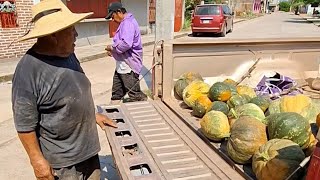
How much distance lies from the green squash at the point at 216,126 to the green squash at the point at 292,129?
38cm

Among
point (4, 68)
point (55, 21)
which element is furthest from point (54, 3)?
point (4, 68)

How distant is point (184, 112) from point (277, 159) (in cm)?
142

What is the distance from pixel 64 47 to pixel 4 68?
25.9 ft

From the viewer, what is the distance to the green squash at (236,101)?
3.13 metres

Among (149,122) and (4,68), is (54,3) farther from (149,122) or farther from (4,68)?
(4,68)

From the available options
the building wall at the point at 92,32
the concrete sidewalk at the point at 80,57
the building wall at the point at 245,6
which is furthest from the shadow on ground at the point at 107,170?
the building wall at the point at 245,6

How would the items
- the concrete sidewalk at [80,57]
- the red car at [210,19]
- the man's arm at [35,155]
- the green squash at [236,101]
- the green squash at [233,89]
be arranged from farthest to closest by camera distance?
1. the red car at [210,19]
2. the concrete sidewalk at [80,57]
3. the green squash at [233,89]
4. the green squash at [236,101]
5. the man's arm at [35,155]

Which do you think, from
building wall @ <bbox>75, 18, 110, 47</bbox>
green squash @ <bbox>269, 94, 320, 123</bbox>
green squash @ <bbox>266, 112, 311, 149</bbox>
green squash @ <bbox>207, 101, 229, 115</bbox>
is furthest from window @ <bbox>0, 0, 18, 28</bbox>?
green squash @ <bbox>266, 112, 311, 149</bbox>

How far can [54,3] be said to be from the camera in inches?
88.3

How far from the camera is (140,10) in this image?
1806 centimetres

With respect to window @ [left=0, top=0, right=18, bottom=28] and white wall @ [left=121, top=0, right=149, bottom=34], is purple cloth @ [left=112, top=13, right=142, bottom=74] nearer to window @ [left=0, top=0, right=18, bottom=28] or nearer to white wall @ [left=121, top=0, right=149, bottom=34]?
window @ [left=0, top=0, right=18, bottom=28]

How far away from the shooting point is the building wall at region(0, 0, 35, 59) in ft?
33.2

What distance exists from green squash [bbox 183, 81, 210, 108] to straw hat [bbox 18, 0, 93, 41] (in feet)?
5.03

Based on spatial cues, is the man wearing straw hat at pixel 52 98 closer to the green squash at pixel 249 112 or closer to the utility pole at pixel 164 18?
the green squash at pixel 249 112
